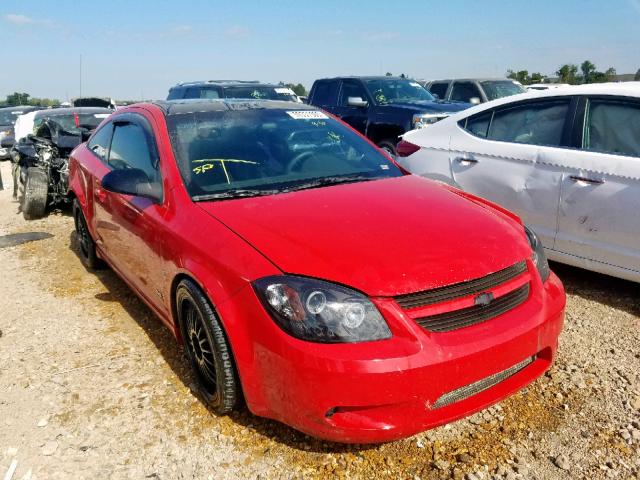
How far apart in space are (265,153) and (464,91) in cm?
1122

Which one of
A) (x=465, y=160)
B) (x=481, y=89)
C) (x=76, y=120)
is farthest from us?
(x=481, y=89)

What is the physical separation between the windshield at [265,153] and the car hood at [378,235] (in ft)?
0.62

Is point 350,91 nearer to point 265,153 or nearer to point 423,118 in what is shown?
point 423,118

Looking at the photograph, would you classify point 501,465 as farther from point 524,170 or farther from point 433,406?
point 524,170

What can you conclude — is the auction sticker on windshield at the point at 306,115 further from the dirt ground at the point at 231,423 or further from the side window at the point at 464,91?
the side window at the point at 464,91

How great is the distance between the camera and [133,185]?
316cm

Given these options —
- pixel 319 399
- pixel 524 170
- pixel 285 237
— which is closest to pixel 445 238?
pixel 285 237

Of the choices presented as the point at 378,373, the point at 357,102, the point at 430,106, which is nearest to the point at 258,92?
the point at 357,102

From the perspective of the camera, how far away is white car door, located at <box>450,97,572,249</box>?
13.7ft

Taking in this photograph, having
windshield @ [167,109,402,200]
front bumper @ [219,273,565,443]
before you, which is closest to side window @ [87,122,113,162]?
windshield @ [167,109,402,200]

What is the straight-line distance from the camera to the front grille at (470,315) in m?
2.22

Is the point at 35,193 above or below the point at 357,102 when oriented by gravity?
below

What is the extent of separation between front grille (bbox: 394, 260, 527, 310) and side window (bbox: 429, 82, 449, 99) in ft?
40.8

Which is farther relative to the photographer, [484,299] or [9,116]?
[9,116]
